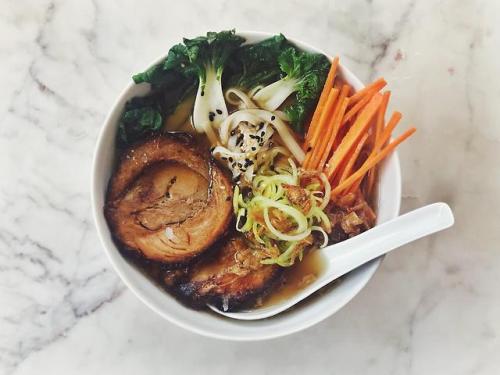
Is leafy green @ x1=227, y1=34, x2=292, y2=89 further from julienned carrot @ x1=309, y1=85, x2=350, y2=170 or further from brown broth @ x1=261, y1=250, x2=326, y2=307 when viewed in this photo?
brown broth @ x1=261, y1=250, x2=326, y2=307

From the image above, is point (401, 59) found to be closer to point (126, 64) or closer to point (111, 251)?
point (126, 64)

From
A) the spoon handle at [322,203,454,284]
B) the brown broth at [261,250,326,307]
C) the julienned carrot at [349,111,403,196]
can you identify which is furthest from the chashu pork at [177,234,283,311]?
the julienned carrot at [349,111,403,196]

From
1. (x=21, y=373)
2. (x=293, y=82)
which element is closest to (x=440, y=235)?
(x=293, y=82)

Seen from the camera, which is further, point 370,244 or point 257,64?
point 257,64

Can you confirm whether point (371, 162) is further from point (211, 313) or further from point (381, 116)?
point (211, 313)

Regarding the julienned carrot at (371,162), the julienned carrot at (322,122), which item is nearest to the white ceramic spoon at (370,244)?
the julienned carrot at (371,162)

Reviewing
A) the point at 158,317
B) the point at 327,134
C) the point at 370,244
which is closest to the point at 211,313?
the point at 158,317
